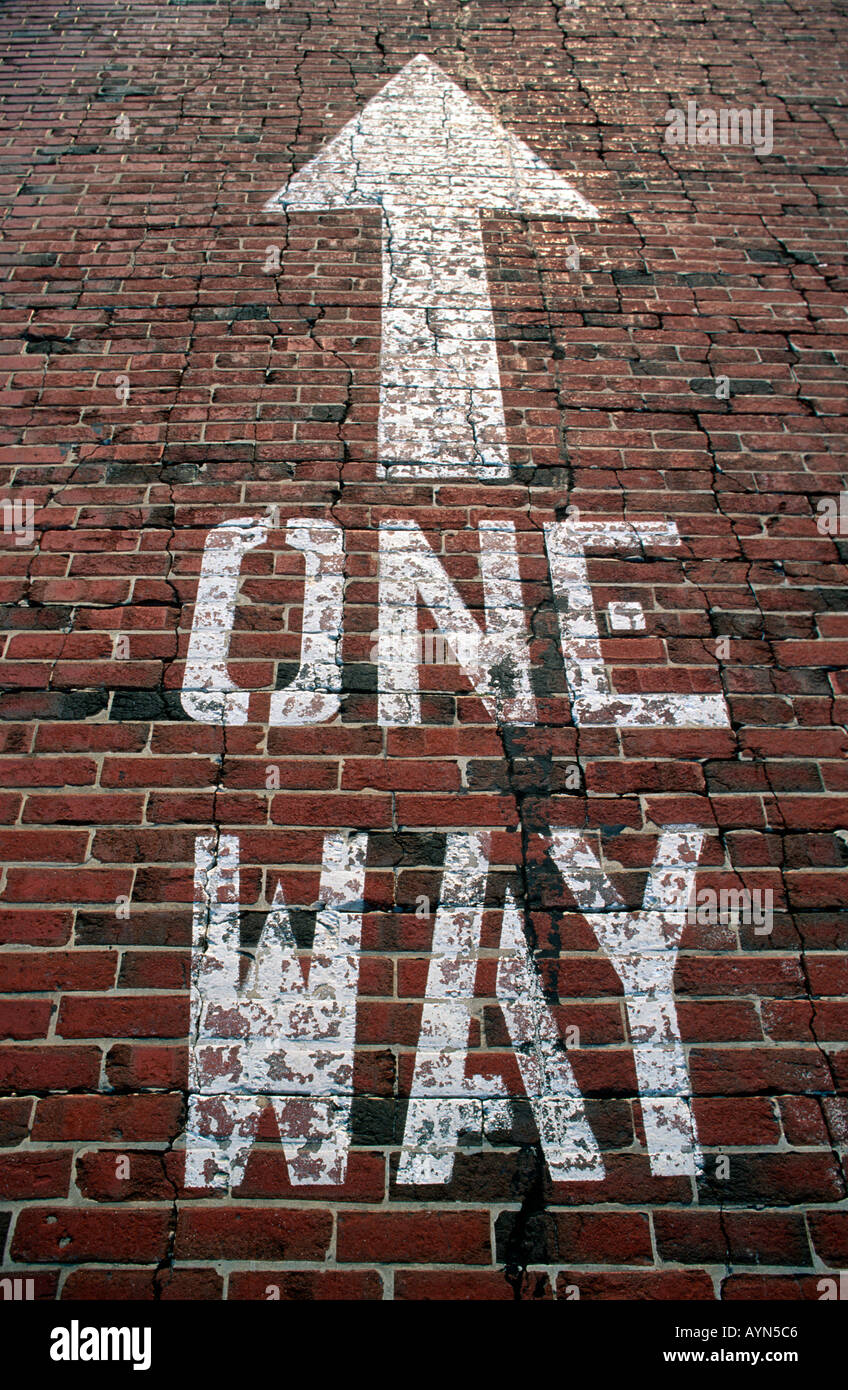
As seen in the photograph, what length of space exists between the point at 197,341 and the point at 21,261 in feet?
2.26

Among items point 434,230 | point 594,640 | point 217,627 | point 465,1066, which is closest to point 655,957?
point 465,1066

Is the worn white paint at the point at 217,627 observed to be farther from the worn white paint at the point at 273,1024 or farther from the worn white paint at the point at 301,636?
the worn white paint at the point at 273,1024

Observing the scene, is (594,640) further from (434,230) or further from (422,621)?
(434,230)

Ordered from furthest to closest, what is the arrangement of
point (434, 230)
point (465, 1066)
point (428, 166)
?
point (428, 166)
point (434, 230)
point (465, 1066)

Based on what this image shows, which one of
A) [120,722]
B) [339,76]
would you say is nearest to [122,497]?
[120,722]

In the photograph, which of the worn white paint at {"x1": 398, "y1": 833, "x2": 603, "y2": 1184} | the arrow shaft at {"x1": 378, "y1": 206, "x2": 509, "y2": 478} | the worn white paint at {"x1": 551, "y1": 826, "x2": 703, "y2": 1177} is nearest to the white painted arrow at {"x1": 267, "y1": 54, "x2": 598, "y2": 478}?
the arrow shaft at {"x1": 378, "y1": 206, "x2": 509, "y2": 478}

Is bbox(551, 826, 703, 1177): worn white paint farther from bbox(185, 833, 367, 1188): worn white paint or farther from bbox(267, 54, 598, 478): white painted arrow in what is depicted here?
bbox(267, 54, 598, 478): white painted arrow

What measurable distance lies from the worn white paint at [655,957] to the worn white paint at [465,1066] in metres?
0.13

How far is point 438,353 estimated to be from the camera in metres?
2.10

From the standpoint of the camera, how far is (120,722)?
5.43 feet

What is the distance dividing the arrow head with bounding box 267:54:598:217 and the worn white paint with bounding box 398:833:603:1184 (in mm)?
2188

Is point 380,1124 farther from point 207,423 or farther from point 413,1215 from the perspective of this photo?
point 207,423

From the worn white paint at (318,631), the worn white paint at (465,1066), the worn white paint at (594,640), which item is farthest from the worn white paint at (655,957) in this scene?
the worn white paint at (318,631)

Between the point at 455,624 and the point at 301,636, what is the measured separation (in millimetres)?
369
